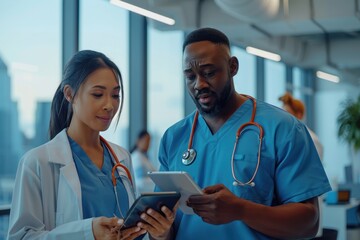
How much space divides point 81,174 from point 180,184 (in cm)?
42

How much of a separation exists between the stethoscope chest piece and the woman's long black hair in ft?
1.04

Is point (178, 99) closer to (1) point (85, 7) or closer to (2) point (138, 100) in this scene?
(2) point (138, 100)

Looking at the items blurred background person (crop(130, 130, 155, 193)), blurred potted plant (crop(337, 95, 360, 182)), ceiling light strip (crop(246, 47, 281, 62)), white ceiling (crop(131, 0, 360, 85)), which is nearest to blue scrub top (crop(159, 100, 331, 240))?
white ceiling (crop(131, 0, 360, 85))

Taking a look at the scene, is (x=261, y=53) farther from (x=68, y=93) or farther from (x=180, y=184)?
(x=180, y=184)

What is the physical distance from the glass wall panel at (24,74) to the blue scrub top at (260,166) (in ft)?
8.84

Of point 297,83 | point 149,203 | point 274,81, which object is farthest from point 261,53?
point 149,203

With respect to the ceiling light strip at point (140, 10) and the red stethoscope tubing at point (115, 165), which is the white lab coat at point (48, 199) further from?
the ceiling light strip at point (140, 10)

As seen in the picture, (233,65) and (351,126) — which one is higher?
(233,65)

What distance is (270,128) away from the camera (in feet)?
5.47

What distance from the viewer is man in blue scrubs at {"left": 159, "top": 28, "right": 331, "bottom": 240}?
156cm

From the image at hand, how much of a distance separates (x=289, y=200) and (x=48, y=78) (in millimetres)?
3278

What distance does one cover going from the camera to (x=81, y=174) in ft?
5.95

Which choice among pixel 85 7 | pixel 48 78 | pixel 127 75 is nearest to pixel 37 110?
pixel 48 78

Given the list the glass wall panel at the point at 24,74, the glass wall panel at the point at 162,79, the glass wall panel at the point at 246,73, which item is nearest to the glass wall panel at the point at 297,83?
the glass wall panel at the point at 246,73
